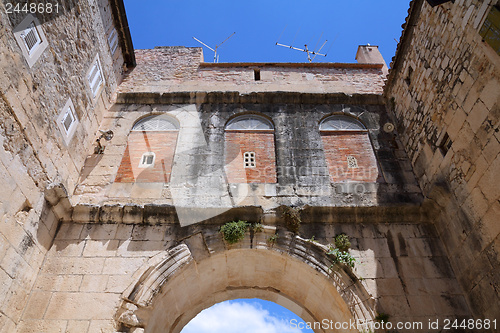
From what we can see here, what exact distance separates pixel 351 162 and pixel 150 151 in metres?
4.32

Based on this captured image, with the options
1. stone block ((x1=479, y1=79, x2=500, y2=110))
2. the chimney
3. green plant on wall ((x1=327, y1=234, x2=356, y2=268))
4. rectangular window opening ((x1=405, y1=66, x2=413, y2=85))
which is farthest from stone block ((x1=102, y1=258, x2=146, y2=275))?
the chimney

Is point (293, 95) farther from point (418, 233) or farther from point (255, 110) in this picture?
point (418, 233)

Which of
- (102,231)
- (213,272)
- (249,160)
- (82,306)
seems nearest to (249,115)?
(249,160)

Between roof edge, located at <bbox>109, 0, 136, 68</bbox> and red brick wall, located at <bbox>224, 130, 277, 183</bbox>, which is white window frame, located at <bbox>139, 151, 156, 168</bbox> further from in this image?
roof edge, located at <bbox>109, 0, 136, 68</bbox>

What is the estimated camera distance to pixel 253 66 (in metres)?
10.6

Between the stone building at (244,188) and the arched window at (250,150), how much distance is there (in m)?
0.04

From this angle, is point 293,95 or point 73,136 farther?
point 293,95

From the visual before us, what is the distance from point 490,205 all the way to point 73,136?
738 cm

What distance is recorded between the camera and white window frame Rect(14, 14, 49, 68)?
5.43 metres

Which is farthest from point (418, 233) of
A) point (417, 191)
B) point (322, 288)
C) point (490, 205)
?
point (322, 288)

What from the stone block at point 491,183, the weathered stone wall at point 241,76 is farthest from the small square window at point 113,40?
the stone block at point 491,183

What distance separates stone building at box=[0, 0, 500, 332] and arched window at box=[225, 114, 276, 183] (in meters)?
0.04

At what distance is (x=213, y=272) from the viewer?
659 cm

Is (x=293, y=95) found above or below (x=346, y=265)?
above
